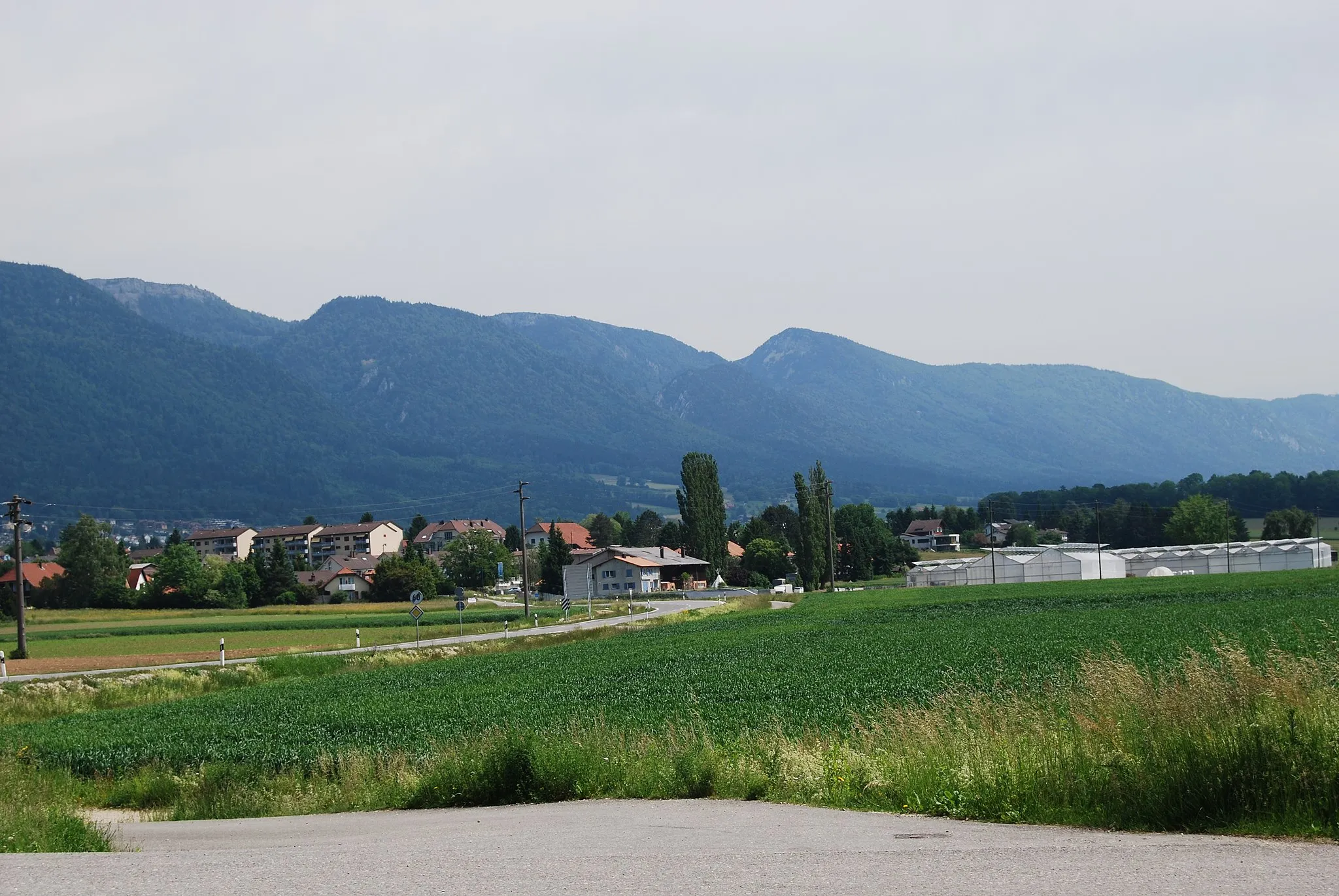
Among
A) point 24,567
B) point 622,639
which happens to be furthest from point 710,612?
point 24,567

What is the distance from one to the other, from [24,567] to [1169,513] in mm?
153066

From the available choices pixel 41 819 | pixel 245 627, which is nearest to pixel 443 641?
pixel 245 627

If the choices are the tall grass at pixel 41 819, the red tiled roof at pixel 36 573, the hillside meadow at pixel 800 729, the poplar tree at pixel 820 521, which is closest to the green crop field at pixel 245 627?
the red tiled roof at pixel 36 573

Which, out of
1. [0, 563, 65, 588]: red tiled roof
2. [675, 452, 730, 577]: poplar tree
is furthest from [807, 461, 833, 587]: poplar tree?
[0, 563, 65, 588]: red tiled roof

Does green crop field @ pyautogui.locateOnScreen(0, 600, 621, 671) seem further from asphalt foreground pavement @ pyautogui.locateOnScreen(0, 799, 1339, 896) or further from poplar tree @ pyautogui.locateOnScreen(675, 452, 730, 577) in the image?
asphalt foreground pavement @ pyautogui.locateOnScreen(0, 799, 1339, 896)

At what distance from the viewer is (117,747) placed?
78.3ft

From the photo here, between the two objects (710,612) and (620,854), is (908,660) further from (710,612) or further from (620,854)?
(710,612)

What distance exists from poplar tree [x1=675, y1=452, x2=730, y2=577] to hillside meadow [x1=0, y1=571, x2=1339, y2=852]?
84277mm

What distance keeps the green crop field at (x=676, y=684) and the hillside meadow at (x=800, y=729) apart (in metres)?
0.14

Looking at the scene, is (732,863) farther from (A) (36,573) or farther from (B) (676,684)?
(A) (36,573)

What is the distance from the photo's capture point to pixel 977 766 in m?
12.1

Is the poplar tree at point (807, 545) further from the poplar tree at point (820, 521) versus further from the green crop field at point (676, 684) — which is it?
the green crop field at point (676, 684)

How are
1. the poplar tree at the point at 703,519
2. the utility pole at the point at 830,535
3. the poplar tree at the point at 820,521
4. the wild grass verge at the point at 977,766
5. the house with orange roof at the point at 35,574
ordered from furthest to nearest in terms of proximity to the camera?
the poplar tree at the point at 703,519
the house with orange roof at the point at 35,574
the poplar tree at the point at 820,521
the utility pole at the point at 830,535
the wild grass verge at the point at 977,766

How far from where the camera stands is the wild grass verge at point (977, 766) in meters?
9.95
